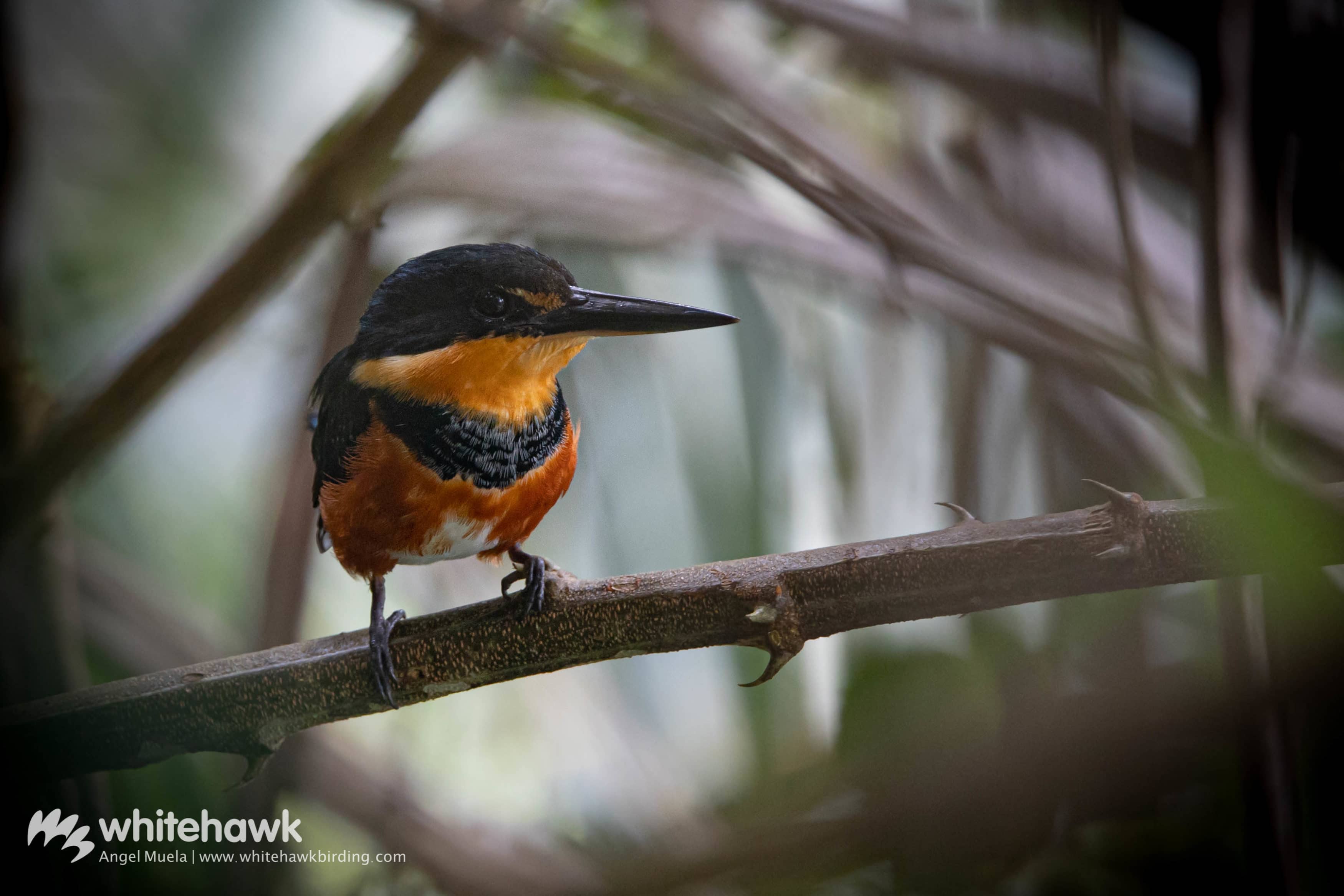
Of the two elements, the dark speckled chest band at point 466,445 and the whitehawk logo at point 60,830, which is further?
the whitehawk logo at point 60,830

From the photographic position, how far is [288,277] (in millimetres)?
966

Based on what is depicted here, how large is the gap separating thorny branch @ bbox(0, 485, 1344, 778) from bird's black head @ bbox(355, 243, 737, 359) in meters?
0.16

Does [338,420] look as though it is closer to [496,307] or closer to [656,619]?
[496,307]

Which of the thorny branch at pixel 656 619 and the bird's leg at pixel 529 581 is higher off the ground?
the bird's leg at pixel 529 581

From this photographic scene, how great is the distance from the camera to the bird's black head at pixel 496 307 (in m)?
0.60

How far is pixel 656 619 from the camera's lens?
22.5 inches

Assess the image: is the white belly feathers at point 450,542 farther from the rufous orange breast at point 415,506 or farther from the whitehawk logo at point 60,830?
the whitehawk logo at point 60,830

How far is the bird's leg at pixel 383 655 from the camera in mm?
588

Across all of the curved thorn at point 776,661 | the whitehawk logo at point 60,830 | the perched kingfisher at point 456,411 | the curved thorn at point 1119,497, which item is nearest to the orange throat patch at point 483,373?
the perched kingfisher at point 456,411

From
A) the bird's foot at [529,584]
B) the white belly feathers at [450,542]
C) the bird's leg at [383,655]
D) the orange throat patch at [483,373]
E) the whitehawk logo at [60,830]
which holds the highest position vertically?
the orange throat patch at [483,373]

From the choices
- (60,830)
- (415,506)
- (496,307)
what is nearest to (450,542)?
(415,506)

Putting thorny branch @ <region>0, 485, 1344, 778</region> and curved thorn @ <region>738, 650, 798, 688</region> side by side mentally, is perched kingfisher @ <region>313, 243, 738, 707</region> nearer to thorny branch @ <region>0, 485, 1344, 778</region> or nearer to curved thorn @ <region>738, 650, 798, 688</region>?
thorny branch @ <region>0, 485, 1344, 778</region>

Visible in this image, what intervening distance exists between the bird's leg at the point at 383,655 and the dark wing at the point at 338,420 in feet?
0.38

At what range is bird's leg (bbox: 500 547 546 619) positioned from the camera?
593 millimetres
